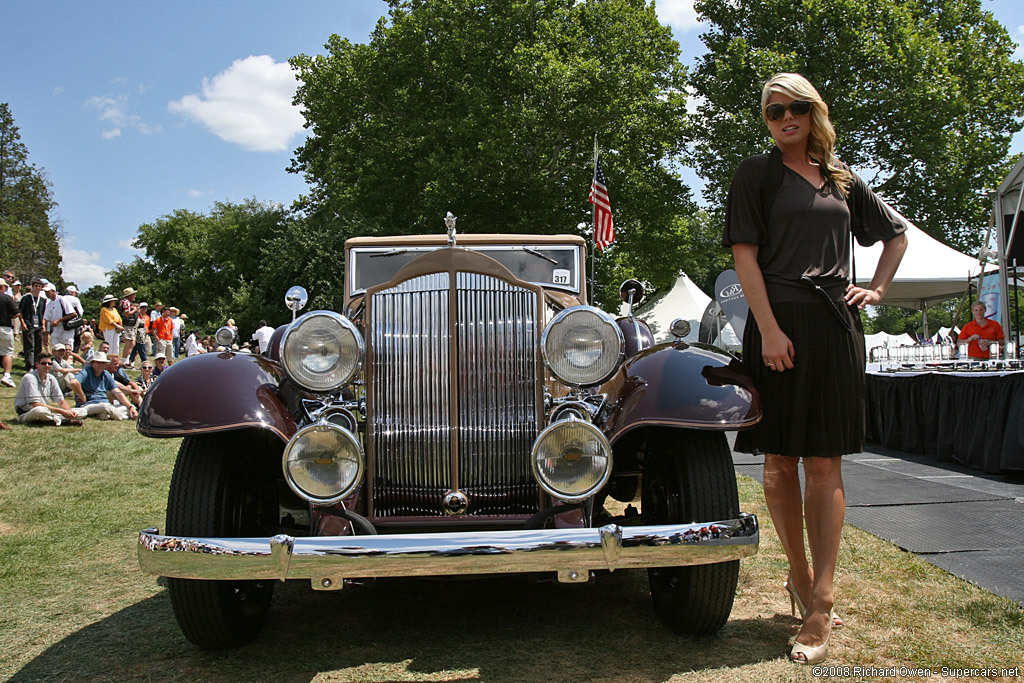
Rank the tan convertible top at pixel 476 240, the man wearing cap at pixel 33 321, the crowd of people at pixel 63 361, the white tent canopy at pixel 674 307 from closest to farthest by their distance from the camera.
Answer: the tan convertible top at pixel 476 240 → the crowd of people at pixel 63 361 → the man wearing cap at pixel 33 321 → the white tent canopy at pixel 674 307

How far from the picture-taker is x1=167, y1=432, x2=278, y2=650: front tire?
8.29 ft

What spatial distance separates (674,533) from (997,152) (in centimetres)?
2236

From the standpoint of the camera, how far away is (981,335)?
8859 mm

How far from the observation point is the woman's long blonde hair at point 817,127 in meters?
2.51

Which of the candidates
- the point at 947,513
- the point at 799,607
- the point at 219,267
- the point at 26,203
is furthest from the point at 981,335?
the point at 26,203

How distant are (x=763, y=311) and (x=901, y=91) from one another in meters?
20.0

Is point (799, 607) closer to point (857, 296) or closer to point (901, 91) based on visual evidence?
point (857, 296)

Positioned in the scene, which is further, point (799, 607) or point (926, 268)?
point (926, 268)

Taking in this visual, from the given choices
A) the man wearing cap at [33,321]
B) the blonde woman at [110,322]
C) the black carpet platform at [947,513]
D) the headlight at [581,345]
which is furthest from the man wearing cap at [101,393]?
the headlight at [581,345]

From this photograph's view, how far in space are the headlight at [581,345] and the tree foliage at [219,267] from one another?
21.9m

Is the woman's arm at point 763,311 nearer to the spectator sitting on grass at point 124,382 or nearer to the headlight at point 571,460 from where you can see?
the headlight at point 571,460

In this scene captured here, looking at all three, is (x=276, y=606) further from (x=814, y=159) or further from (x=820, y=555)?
(x=814, y=159)

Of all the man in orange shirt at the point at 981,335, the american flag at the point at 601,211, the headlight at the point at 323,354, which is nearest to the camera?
the headlight at the point at 323,354

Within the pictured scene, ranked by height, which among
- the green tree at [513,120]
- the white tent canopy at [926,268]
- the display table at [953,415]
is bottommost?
the display table at [953,415]
